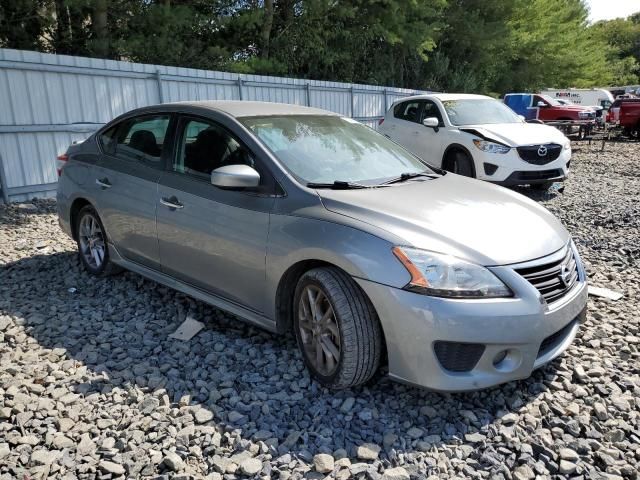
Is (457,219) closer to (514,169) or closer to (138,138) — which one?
(138,138)

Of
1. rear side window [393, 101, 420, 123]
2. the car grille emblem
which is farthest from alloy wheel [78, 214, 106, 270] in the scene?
rear side window [393, 101, 420, 123]

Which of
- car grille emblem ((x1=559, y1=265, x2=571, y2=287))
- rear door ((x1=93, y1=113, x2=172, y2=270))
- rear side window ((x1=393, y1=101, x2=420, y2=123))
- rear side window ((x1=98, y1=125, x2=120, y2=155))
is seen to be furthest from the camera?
rear side window ((x1=393, y1=101, x2=420, y2=123))

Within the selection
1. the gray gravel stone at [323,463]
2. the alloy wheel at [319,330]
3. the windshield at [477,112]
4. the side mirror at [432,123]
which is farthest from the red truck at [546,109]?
the gray gravel stone at [323,463]

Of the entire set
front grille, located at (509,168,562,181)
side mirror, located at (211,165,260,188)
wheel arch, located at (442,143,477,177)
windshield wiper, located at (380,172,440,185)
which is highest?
side mirror, located at (211,165,260,188)

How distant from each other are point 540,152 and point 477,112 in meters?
1.58

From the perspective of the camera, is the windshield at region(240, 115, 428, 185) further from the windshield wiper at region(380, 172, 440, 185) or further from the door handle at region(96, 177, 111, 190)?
the door handle at region(96, 177, 111, 190)

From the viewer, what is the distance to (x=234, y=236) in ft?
10.8

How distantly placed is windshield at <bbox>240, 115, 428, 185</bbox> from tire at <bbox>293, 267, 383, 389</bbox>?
702 mm

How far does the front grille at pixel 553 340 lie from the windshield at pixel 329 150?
1369 millimetres

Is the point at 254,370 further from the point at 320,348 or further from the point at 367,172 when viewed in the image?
the point at 367,172

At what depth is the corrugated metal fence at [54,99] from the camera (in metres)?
7.72

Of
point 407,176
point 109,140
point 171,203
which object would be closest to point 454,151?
point 407,176

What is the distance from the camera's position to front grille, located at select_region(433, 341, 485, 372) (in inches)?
101

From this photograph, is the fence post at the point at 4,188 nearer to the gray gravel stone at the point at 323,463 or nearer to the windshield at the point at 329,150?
the windshield at the point at 329,150
